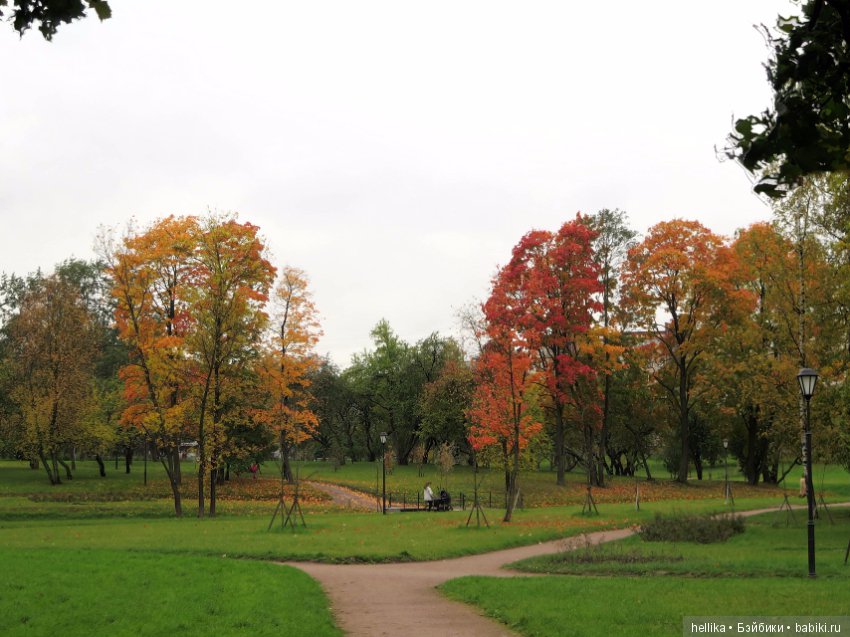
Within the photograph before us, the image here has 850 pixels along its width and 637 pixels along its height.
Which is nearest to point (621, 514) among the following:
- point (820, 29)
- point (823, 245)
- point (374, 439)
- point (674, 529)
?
point (674, 529)

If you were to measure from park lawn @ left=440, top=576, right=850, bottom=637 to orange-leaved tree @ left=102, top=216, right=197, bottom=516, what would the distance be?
2323cm

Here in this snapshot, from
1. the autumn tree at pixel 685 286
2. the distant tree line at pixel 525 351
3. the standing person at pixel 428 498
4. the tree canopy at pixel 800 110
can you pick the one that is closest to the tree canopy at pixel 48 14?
the tree canopy at pixel 800 110

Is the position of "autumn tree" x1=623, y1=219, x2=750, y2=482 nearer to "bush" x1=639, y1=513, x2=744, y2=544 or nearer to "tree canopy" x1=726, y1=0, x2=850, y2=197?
"bush" x1=639, y1=513, x2=744, y2=544

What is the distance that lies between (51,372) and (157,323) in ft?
42.0

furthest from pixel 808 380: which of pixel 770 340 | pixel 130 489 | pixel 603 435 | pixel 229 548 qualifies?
pixel 130 489

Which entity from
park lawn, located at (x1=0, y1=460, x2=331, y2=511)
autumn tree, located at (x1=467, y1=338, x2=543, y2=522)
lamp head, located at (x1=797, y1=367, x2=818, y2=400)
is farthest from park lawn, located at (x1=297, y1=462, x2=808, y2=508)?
lamp head, located at (x1=797, y1=367, x2=818, y2=400)

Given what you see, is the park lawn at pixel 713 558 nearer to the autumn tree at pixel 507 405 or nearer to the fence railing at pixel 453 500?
the autumn tree at pixel 507 405

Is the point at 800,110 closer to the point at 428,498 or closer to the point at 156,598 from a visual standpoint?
the point at 156,598

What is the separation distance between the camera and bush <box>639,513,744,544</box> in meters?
21.7

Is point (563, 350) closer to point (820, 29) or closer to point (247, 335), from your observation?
point (247, 335)

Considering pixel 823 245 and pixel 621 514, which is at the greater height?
pixel 823 245

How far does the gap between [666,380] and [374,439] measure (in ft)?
123

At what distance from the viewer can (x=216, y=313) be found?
33.4 metres

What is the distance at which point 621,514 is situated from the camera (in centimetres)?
3039
